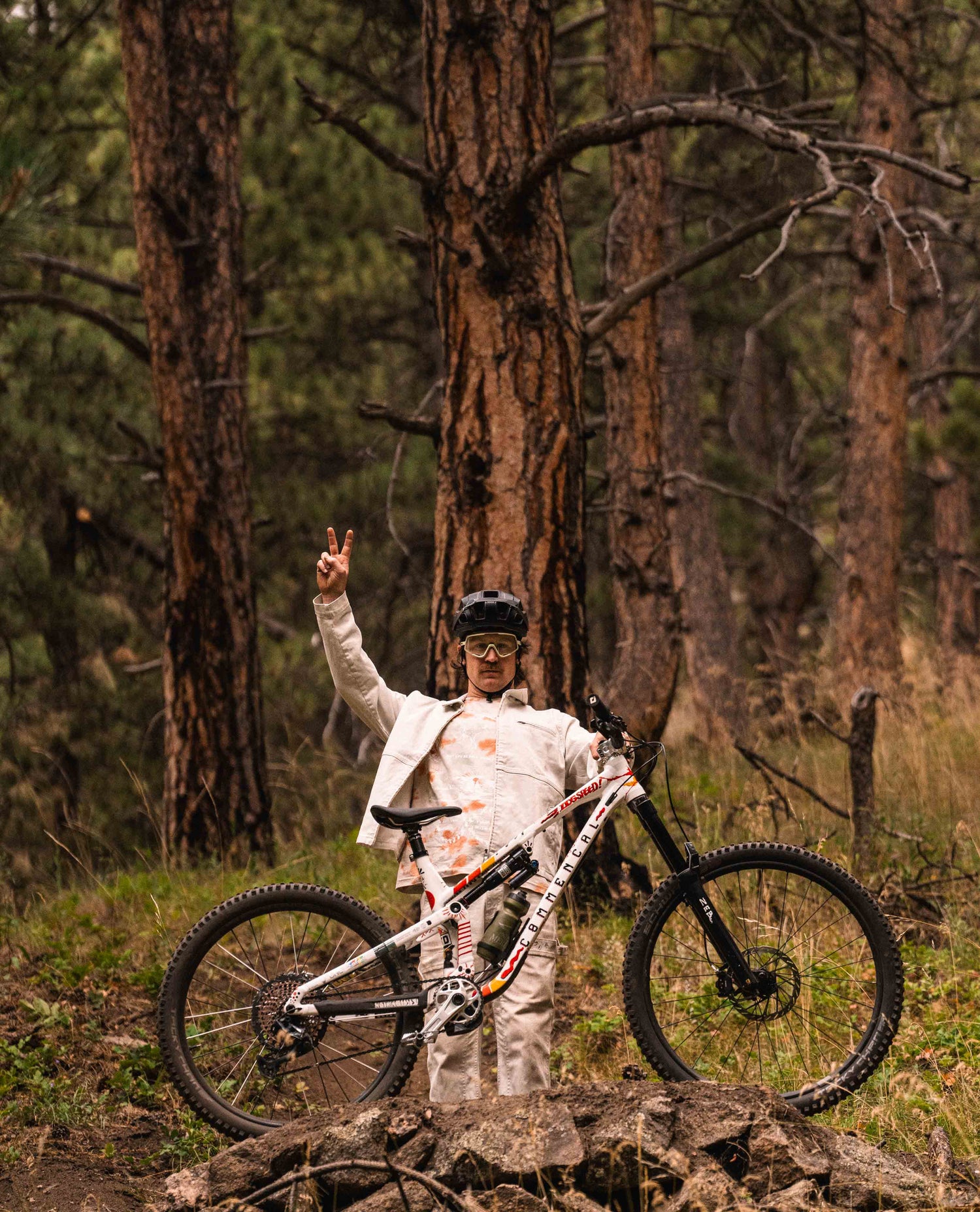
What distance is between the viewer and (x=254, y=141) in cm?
1296

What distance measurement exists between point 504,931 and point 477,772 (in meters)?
0.54

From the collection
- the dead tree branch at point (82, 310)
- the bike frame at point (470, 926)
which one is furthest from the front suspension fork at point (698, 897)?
the dead tree branch at point (82, 310)

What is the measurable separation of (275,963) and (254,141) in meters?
9.78

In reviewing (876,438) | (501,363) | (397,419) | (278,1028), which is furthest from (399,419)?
(876,438)

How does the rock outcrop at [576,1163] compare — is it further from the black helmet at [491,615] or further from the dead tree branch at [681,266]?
the dead tree branch at [681,266]

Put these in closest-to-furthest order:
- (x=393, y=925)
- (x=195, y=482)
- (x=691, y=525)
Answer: (x=393, y=925), (x=195, y=482), (x=691, y=525)

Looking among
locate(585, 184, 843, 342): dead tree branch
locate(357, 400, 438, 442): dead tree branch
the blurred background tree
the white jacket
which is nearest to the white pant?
the white jacket

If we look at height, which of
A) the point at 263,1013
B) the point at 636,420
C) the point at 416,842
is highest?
the point at 636,420

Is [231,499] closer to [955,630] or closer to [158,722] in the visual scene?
[158,722]

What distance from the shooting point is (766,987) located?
159 inches

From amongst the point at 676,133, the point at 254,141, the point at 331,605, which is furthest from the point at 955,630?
the point at 331,605

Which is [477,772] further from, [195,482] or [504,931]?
[195,482]

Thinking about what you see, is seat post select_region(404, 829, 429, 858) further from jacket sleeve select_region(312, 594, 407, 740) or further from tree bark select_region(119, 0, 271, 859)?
tree bark select_region(119, 0, 271, 859)

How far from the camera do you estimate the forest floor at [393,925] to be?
417cm
